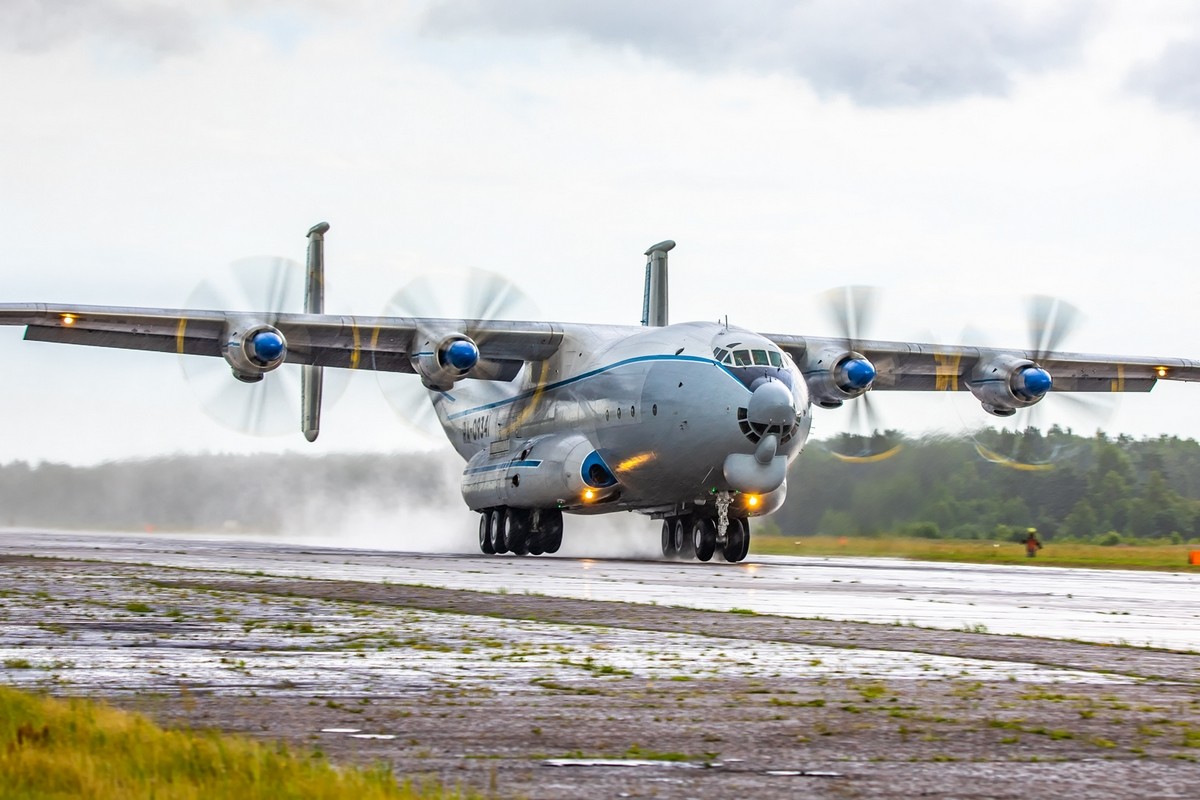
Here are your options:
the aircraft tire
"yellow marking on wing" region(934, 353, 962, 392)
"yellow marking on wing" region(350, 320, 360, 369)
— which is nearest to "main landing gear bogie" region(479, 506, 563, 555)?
the aircraft tire

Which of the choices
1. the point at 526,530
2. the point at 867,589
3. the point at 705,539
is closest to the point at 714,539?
the point at 705,539

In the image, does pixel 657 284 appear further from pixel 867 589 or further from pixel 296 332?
pixel 867 589

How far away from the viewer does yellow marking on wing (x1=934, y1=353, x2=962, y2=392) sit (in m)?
38.0

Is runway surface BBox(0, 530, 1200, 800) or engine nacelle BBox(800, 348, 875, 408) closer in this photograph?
runway surface BBox(0, 530, 1200, 800)

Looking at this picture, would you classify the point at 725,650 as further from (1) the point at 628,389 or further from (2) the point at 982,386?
(2) the point at 982,386

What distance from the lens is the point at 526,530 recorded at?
37.0 meters

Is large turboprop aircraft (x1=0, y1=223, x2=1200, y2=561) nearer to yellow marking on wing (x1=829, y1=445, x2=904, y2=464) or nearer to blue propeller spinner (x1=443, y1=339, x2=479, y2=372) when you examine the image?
blue propeller spinner (x1=443, y1=339, x2=479, y2=372)

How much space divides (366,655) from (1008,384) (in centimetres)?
2898

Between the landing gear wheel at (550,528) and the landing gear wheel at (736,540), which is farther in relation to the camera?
the landing gear wheel at (550,528)

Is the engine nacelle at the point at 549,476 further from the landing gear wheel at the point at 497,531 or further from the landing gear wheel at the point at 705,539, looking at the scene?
the landing gear wheel at the point at 705,539

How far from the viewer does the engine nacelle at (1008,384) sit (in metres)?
36.0

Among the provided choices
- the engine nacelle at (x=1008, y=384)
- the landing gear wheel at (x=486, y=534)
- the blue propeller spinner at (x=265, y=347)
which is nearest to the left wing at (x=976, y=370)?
the engine nacelle at (x=1008, y=384)

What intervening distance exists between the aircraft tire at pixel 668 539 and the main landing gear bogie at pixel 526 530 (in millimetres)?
A: 2494

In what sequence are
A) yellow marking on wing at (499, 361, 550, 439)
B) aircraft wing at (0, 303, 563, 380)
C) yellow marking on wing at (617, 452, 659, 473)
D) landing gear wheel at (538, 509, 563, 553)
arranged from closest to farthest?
yellow marking on wing at (617, 452, 659, 473) → aircraft wing at (0, 303, 563, 380) → yellow marking on wing at (499, 361, 550, 439) → landing gear wheel at (538, 509, 563, 553)
